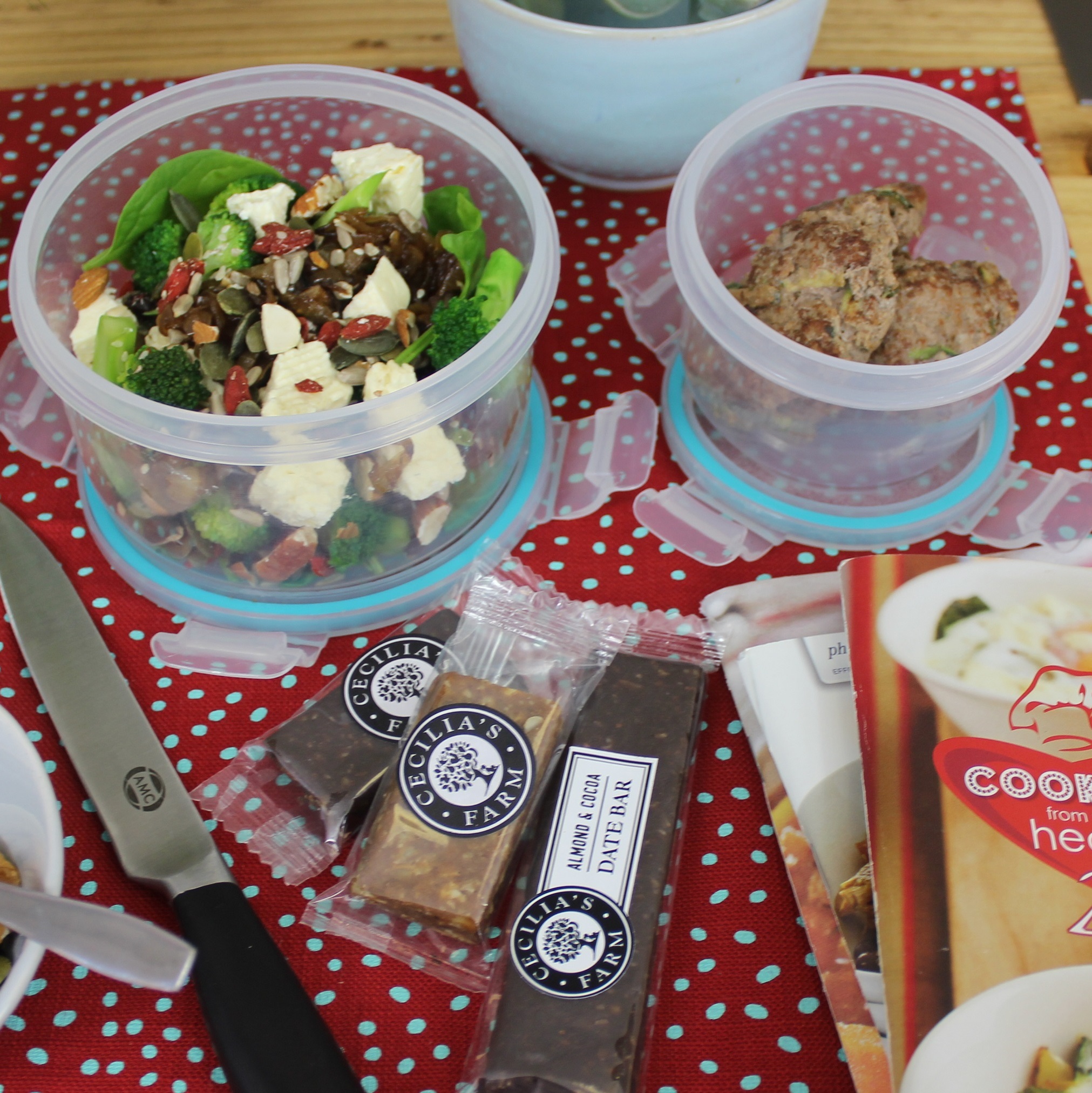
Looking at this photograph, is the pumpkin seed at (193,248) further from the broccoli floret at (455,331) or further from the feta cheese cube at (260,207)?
the broccoli floret at (455,331)

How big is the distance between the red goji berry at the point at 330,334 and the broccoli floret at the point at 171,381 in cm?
9

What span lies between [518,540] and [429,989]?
1.17 feet

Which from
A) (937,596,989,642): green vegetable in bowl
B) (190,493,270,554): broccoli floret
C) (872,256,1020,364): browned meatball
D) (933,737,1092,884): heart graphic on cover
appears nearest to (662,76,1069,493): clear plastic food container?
(872,256,1020,364): browned meatball

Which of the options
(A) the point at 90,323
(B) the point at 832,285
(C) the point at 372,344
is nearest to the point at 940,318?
(B) the point at 832,285

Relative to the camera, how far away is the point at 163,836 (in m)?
0.66

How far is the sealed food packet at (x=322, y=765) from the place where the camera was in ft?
2.21

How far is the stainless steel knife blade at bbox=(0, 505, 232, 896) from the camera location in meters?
0.65

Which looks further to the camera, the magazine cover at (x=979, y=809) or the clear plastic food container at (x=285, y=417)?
the clear plastic food container at (x=285, y=417)

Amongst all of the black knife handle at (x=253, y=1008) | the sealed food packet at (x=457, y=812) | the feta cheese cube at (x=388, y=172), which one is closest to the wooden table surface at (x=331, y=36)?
the feta cheese cube at (x=388, y=172)

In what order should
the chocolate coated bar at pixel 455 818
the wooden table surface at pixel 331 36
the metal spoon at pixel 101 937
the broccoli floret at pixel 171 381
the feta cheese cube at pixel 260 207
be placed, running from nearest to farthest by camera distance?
1. the metal spoon at pixel 101 937
2. the chocolate coated bar at pixel 455 818
3. the broccoli floret at pixel 171 381
4. the feta cheese cube at pixel 260 207
5. the wooden table surface at pixel 331 36

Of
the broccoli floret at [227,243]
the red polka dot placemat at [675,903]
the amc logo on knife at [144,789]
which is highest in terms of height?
the broccoli floret at [227,243]

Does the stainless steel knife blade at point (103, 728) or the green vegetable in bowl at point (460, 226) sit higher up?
the green vegetable in bowl at point (460, 226)

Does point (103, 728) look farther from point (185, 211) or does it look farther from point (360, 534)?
point (185, 211)

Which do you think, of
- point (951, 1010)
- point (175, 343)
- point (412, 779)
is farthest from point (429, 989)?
point (175, 343)
